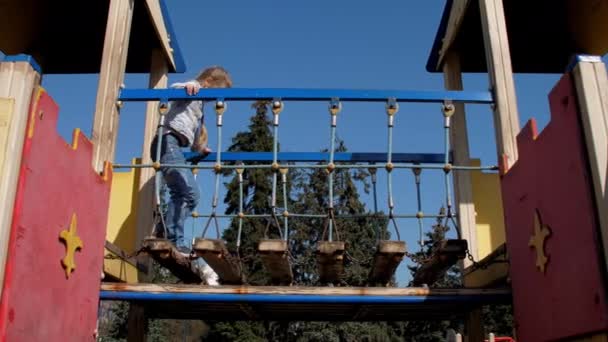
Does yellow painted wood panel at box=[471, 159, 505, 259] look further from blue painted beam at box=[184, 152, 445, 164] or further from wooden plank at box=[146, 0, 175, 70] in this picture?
wooden plank at box=[146, 0, 175, 70]

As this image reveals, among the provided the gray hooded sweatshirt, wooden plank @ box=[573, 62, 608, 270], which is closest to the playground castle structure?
wooden plank @ box=[573, 62, 608, 270]

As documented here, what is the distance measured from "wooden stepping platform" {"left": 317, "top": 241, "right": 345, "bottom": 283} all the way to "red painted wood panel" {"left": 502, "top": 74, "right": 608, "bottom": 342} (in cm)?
110

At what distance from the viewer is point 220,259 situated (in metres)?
3.70

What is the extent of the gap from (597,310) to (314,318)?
11.0 ft

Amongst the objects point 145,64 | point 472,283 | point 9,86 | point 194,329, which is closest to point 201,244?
point 9,86

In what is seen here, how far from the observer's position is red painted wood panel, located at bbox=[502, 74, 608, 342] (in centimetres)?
269

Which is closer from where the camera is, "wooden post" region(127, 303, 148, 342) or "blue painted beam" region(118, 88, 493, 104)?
"blue painted beam" region(118, 88, 493, 104)

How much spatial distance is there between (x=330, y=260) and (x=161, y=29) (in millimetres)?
3159

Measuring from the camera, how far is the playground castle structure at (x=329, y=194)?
109 inches

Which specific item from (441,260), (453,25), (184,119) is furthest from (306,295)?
(453,25)

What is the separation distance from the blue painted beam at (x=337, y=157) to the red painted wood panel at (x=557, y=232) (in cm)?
152

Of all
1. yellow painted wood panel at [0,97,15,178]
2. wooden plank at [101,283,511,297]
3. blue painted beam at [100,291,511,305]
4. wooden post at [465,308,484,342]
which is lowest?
wooden post at [465,308,484,342]

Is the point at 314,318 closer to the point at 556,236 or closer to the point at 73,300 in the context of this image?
the point at 73,300

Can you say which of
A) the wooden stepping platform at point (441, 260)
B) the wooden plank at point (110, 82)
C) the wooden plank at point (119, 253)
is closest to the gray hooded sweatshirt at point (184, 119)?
the wooden plank at point (110, 82)
